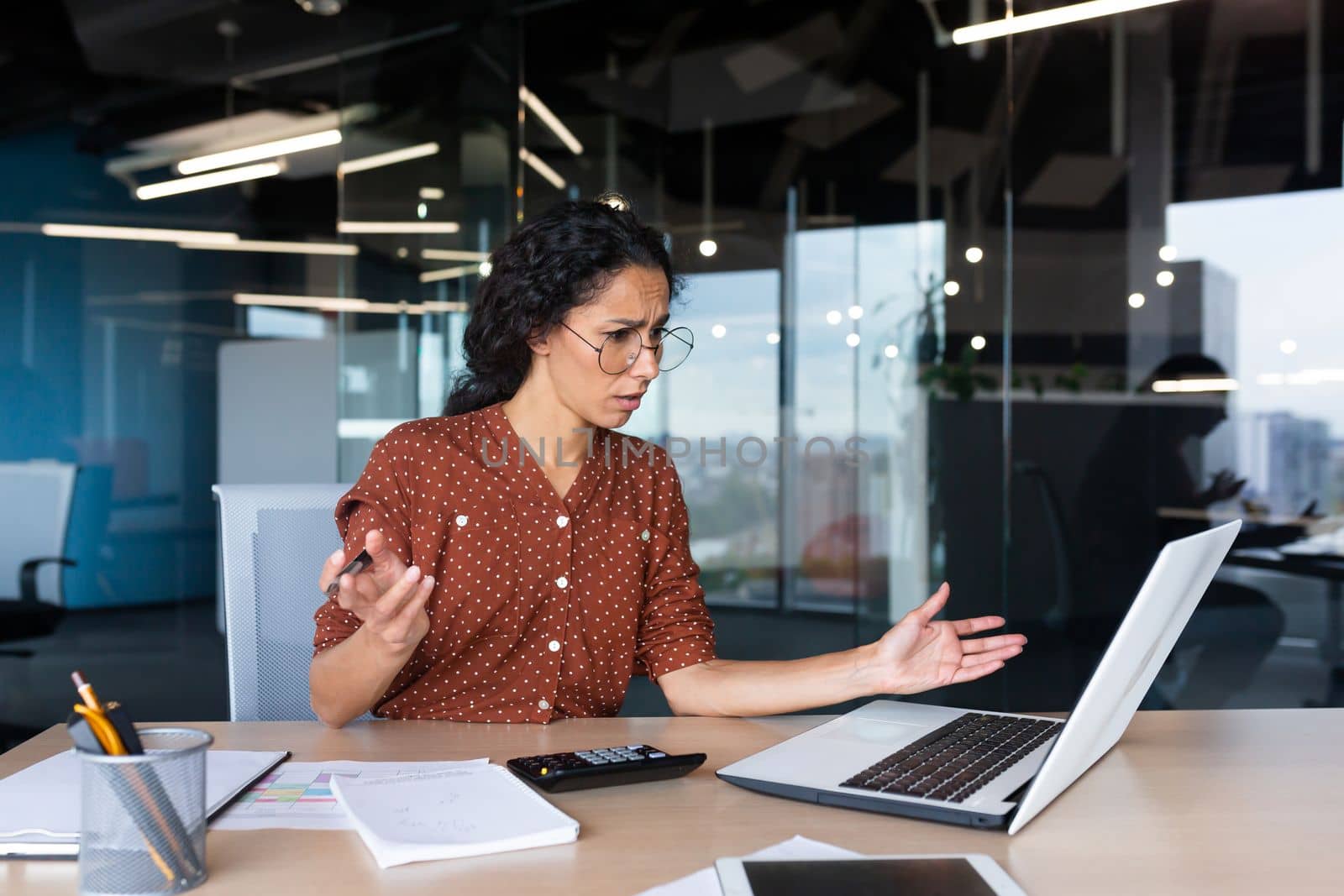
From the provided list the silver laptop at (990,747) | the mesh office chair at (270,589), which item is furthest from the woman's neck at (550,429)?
the silver laptop at (990,747)

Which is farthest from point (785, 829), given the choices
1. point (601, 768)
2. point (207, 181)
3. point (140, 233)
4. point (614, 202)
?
point (207, 181)

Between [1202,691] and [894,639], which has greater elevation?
[894,639]

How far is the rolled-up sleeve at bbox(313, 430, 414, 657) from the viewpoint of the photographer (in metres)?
1.52

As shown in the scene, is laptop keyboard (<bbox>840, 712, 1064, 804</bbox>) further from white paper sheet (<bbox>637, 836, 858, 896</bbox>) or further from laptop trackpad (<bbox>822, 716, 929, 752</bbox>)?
white paper sheet (<bbox>637, 836, 858, 896</bbox>)

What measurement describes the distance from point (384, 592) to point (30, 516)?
4.06 meters

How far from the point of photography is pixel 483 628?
65.1 inches

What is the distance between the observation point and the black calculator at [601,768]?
3.67 feet

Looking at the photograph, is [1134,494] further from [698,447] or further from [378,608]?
[378,608]

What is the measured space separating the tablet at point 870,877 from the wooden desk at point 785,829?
0.04 m

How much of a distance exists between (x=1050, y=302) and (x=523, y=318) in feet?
8.75

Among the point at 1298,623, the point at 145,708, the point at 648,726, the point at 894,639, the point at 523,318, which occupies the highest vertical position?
the point at 523,318

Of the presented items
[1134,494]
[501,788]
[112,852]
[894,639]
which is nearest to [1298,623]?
[1134,494]

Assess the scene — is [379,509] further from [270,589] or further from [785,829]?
[785,829]

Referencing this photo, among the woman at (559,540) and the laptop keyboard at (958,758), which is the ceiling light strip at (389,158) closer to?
the woman at (559,540)
